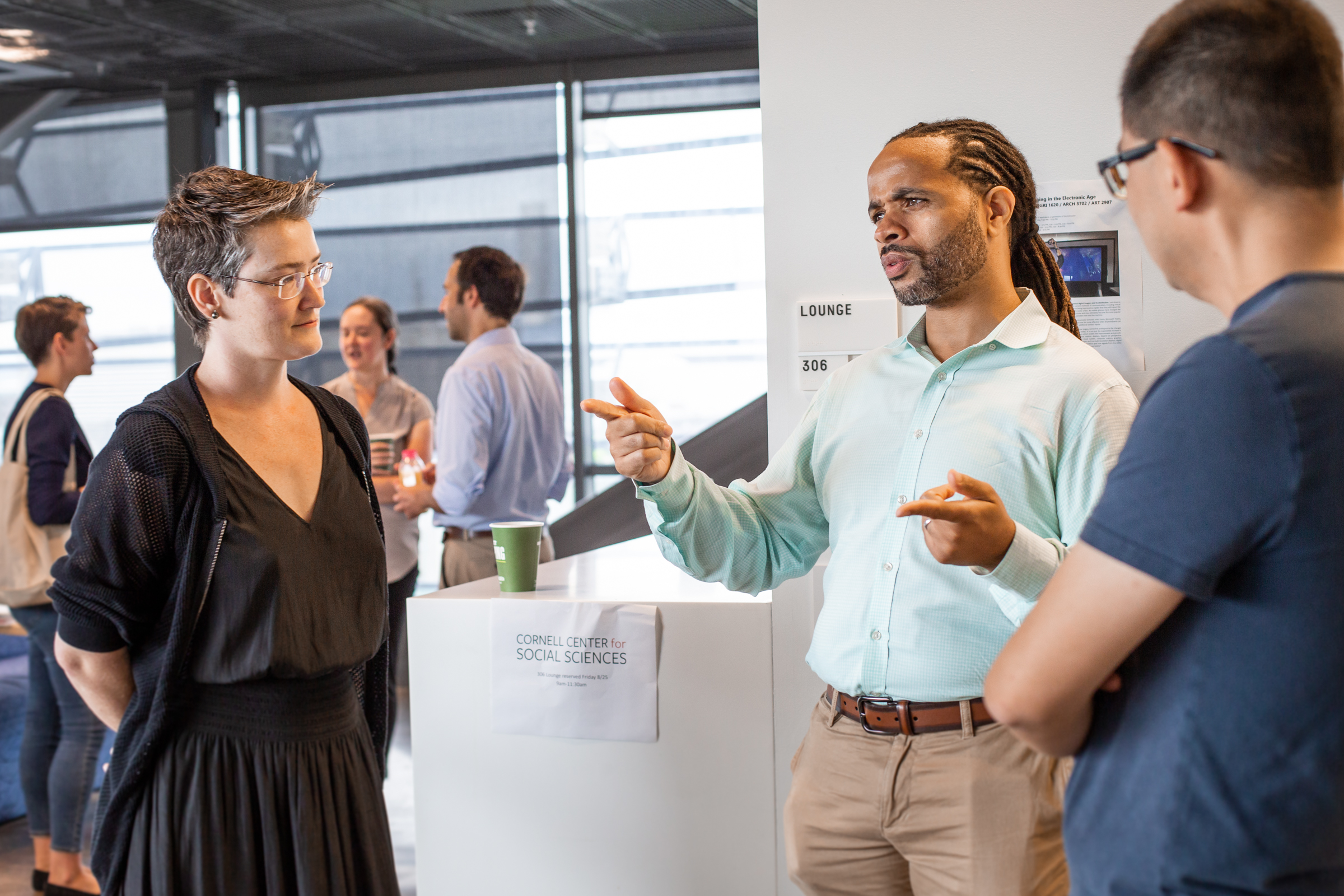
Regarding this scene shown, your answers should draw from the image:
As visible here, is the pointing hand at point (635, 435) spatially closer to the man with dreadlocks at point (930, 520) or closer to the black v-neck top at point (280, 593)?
the man with dreadlocks at point (930, 520)

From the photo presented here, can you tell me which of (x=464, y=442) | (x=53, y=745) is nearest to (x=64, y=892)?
(x=53, y=745)

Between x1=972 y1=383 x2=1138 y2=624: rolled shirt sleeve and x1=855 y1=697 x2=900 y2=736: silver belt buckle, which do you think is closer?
x1=972 y1=383 x2=1138 y2=624: rolled shirt sleeve

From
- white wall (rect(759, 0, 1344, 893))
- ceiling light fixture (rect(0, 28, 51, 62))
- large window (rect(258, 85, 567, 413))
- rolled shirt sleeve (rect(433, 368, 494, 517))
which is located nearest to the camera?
white wall (rect(759, 0, 1344, 893))

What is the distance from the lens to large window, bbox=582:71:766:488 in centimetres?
604

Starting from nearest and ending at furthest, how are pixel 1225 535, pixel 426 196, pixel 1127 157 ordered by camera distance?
1. pixel 1225 535
2. pixel 1127 157
3. pixel 426 196

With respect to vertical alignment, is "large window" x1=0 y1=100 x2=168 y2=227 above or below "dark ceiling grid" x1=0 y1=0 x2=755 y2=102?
below

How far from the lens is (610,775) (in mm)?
2131

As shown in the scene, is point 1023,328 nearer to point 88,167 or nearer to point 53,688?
point 53,688

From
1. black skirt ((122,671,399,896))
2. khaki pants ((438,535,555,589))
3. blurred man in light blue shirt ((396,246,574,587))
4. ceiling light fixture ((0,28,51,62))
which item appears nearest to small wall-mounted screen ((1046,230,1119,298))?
black skirt ((122,671,399,896))

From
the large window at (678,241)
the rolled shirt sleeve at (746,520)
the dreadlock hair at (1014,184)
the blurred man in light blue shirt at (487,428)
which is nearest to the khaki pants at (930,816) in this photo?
the rolled shirt sleeve at (746,520)

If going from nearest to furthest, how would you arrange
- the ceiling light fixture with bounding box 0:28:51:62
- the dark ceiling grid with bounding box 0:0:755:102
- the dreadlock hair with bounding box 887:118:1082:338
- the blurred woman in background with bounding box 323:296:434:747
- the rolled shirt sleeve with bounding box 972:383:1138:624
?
1. the rolled shirt sleeve with bounding box 972:383:1138:624
2. the dreadlock hair with bounding box 887:118:1082:338
3. the blurred woman in background with bounding box 323:296:434:747
4. the dark ceiling grid with bounding box 0:0:755:102
5. the ceiling light fixture with bounding box 0:28:51:62

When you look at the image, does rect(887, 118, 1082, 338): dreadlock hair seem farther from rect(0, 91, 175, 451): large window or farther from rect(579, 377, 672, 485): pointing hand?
rect(0, 91, 175, 451): large window

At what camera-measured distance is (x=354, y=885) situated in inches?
66.6

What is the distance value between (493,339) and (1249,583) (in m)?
3.04
